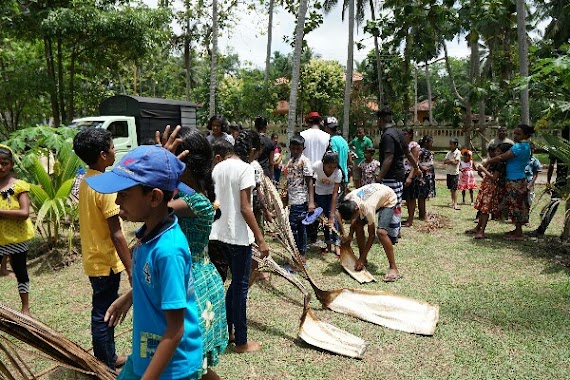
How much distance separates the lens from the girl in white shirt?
18.9 ft

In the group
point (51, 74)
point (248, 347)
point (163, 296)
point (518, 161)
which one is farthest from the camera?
point (51, 74)

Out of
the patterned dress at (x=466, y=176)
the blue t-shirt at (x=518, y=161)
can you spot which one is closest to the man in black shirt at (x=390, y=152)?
the blue t-shirt at (x=518, y=161)

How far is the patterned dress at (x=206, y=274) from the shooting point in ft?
7.23

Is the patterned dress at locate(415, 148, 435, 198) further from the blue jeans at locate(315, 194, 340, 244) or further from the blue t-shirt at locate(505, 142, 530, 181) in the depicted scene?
the blue jeans at locate(315, 194, 340, 244)

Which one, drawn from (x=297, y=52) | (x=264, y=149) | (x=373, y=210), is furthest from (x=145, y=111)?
(x=373, y=210)

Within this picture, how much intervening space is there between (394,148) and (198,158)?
12.9ft

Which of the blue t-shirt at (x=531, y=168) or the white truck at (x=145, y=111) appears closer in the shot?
the blue t-shirt at (x=531, y=168)

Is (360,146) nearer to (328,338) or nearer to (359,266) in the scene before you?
(359,266)

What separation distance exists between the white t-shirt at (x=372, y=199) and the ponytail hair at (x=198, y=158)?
2.74 m

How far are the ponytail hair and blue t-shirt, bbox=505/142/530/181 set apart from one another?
17.6ft

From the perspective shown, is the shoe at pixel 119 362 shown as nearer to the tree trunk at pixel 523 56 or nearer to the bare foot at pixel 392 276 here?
the bare foot at pixel 392 276

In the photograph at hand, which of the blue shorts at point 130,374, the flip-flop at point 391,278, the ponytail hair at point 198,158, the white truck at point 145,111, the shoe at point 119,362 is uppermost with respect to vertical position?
the white truck at point 145,111

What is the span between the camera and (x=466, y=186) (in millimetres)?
9977

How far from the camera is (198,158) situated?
2.46 meters
